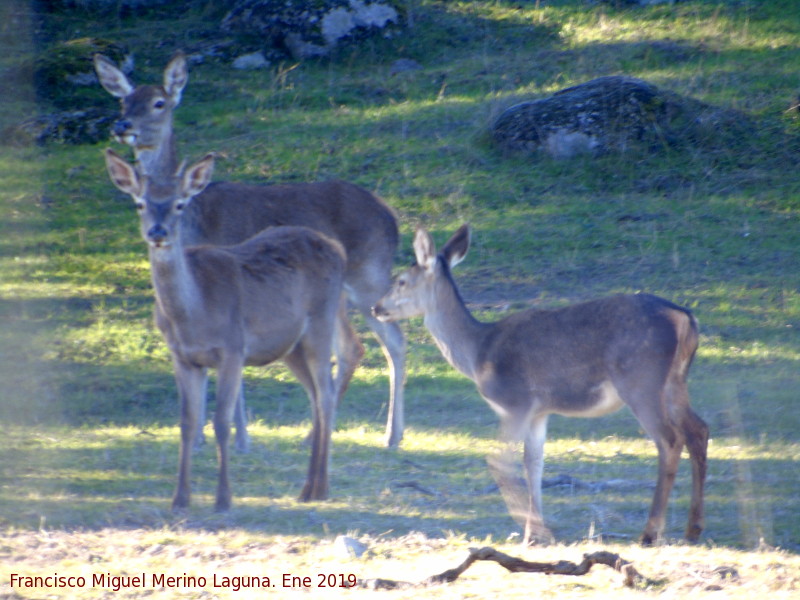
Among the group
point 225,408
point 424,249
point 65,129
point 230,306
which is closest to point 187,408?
point 225,408

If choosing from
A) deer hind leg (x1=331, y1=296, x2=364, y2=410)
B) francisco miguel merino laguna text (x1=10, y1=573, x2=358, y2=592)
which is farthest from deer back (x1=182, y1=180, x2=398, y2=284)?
francisco miguel merino laguna text (x1=10, y1=573, x2=358, y2=592)

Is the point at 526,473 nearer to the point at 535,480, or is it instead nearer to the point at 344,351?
the point at 535,480

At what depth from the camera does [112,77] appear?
10.4 metres

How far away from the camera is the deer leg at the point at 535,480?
6.22m

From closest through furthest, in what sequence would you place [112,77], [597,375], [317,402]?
[597,375] → [317,402] → [112,77]

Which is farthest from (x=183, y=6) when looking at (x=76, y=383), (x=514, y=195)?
(x=76, y=383)

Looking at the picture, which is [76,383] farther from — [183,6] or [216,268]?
[183,6]

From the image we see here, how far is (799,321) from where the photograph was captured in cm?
1068

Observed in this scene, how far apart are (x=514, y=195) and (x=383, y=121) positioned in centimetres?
290

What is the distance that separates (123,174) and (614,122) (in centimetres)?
809

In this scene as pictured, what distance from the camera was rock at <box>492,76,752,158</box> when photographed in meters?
14.1

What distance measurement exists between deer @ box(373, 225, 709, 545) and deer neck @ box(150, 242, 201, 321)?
183 cm

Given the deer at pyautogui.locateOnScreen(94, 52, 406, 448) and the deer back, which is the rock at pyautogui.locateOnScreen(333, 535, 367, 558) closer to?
the deer at pyautogui.locateOnScreen(94, 52, 406, 448)

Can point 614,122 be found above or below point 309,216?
above
